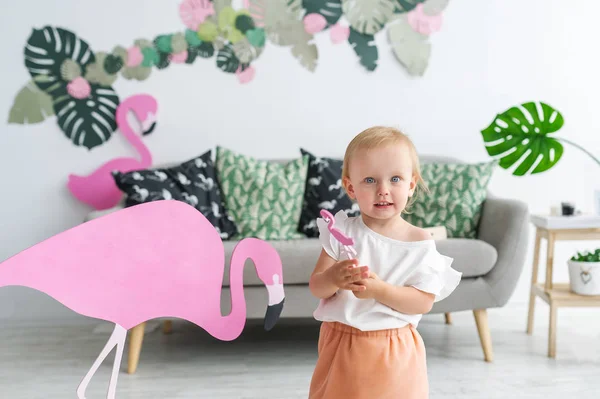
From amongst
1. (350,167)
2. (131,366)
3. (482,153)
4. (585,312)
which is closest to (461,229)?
(482,153)

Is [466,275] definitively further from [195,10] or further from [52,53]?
[52,53]

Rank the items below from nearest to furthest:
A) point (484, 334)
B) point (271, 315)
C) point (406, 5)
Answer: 1. point (271, 315)
2. point (484, 334)
3. point (406, 5)

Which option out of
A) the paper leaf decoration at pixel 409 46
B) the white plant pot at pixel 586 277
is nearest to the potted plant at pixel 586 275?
the white plant pot at pixel 586 277

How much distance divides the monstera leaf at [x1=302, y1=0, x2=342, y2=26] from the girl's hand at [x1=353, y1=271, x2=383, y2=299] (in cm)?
252

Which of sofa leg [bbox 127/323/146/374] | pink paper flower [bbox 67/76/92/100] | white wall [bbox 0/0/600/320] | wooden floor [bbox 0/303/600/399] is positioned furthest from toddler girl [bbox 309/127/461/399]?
pink paper flower [bbox 67/76/92/100]

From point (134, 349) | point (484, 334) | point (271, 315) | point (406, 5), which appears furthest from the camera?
point (406, 5)

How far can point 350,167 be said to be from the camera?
1.29 m

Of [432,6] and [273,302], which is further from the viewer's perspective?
[432,6]

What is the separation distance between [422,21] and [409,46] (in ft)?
0.52

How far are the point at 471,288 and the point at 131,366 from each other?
146 cm

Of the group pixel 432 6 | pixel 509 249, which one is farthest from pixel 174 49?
pixel 509 249

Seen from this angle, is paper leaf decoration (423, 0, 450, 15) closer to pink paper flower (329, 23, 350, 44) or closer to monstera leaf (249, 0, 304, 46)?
pink paper flower (329, 23, 350, 44)

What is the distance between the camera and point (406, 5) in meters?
3.47

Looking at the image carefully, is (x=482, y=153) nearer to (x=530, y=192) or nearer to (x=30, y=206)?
(x=530, y=192)
